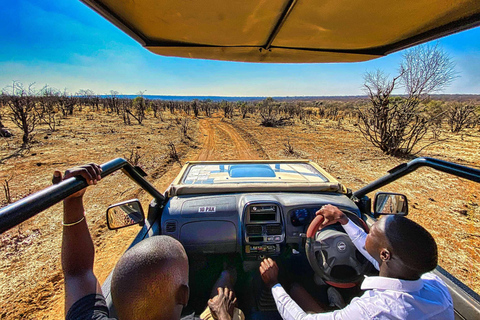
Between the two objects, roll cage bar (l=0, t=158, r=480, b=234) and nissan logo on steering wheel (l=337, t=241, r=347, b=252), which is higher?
roll cage bar (l=0, t=158, r=480, b=234)

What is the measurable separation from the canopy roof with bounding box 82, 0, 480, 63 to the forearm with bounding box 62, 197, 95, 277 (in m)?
1.01

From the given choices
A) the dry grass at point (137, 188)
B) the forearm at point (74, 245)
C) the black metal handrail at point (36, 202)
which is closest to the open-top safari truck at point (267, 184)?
the black metal handrail at point (36, 202)

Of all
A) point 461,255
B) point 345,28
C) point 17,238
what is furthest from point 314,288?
point 17,238

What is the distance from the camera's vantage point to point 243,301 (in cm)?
218

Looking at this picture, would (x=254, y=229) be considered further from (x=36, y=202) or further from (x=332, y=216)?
(x=36, y=202)

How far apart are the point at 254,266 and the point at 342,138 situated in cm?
1484

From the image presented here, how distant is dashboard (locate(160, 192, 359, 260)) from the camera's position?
222cm

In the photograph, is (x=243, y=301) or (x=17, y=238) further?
(x=17, y=238)

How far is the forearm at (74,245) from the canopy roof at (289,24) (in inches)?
39.6

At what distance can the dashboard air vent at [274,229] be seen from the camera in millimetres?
2283

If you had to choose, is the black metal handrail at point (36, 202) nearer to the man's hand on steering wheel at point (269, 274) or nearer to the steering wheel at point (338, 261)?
the man's hand on steering wheel at point (269, 274)

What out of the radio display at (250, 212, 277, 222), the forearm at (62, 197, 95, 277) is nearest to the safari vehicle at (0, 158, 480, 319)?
the radio display at (250, 212, 277, 222)

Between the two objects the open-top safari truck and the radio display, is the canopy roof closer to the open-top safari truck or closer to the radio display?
the open-top safari truck

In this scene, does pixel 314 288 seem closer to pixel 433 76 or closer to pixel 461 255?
pixel 461 255
